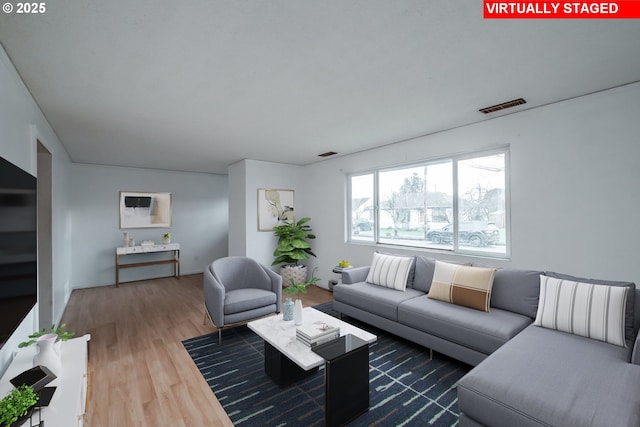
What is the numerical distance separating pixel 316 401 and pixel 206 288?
76.1 inches

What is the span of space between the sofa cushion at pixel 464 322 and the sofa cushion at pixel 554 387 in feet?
0.97

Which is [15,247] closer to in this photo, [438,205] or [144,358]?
[144,358]

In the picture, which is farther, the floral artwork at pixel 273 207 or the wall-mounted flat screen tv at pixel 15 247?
the floral artwork at pixel 273 207

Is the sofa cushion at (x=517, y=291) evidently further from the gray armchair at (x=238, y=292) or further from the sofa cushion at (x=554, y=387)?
A: the gray armchair at (x=238, y=292)

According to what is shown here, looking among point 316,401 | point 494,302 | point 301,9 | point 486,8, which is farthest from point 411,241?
point 301,9

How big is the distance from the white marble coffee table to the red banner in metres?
2.23

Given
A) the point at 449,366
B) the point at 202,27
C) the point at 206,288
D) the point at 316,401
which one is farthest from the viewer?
the point at 206,288

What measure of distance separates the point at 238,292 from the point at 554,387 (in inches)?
121

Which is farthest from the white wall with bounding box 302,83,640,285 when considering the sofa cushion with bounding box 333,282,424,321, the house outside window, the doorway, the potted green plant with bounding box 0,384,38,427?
the doorway

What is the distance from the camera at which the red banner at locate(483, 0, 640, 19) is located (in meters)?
1.51

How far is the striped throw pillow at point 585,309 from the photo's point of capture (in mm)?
2014

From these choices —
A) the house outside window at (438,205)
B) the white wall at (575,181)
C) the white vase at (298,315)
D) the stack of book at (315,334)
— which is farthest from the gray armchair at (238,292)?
the white wall at (575,181)

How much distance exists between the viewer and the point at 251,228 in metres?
5.33

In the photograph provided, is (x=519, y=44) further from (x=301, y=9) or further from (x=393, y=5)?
(x=301, y=9)
